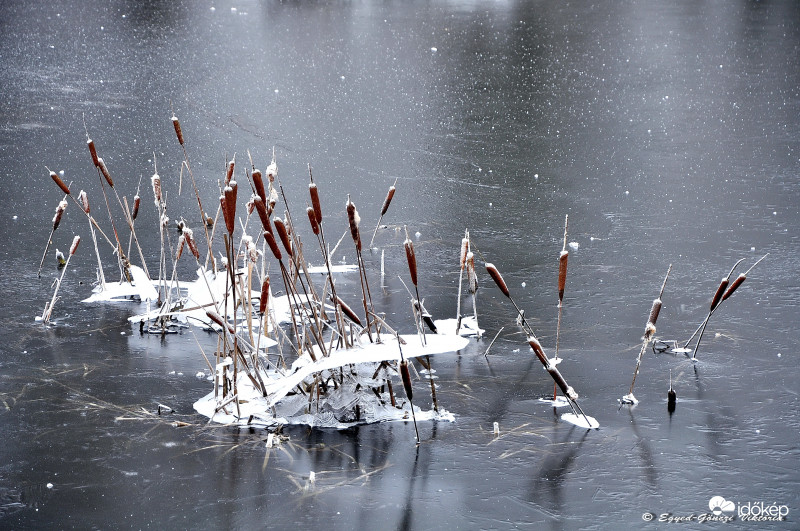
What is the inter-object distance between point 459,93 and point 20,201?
4621mm

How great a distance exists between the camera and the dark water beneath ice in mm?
3023

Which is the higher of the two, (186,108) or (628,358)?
(186,108)

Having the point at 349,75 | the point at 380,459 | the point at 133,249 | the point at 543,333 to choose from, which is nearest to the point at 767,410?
the point at 543,333

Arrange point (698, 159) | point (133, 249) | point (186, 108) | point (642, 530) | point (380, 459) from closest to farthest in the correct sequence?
point (642, 530) → point (380, 459) → point (133, 249) → point (698, 159) → point (186, 108)

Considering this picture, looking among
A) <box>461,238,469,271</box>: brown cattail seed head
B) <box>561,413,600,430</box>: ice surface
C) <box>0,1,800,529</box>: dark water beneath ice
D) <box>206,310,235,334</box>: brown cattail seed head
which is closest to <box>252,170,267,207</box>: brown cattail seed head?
<box>206,310,235,334</box>: brown cattail seed head

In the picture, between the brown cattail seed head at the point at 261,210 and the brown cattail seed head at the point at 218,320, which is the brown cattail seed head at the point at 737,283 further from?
the brown cattail seed head at the point at 218,320

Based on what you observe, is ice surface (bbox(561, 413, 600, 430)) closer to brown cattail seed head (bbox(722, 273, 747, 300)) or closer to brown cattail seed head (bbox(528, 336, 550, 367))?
brown cattail seed head (bbox(528, 336, 550, 367))

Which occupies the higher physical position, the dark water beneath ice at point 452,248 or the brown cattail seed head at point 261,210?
the brown cattail seed head at point 261,210

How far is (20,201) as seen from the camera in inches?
238

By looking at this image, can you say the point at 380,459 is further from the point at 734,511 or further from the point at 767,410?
the point at 767,410

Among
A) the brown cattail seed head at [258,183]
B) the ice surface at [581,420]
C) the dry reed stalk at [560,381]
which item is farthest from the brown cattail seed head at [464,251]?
the brown cattail seed head at [258,183]

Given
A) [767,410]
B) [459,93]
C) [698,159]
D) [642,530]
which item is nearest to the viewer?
[642,530]

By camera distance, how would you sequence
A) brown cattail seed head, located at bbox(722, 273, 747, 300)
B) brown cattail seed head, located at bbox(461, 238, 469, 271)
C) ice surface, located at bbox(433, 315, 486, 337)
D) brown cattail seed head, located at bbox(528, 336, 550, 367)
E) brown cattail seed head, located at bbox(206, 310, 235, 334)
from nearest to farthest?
1. brown cattail seed head, located at bbox(528, 336, 550, 367)
2. brown cattail seed head, located at bbox(206, 310, 235, 334)
3. brown cattail seed head, located at bbox(722, 273, 747, 300)
4. brown cattail seed head, located at bbox(461, 238, 469, 271)
5. ice surface, located at bbox(433, 315, 486, 337)

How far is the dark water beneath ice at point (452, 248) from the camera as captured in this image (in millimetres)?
3023
